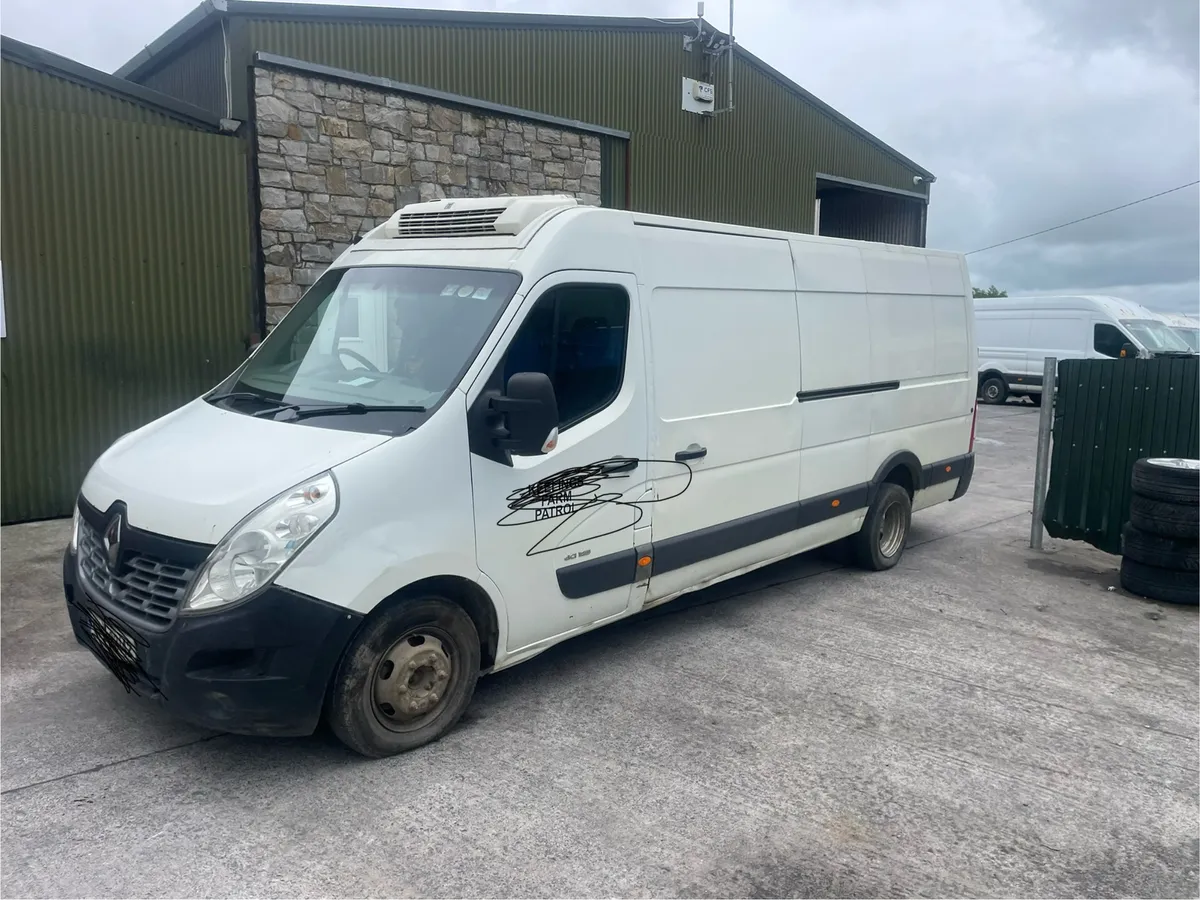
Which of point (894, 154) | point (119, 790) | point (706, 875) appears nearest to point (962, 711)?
point (706, 875)

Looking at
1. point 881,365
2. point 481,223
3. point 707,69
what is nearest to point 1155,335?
point 707,69

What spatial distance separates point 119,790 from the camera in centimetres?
374

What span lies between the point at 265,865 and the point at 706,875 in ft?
5.08

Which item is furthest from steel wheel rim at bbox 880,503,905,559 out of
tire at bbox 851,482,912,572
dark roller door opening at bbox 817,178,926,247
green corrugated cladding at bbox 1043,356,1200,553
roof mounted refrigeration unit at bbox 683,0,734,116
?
dark roller door opening at bbox 817,178,926,247

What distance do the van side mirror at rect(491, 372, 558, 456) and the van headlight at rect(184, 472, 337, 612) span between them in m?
0.93

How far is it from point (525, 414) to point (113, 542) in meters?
1.81

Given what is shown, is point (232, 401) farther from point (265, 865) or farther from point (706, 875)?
point (706, 875)

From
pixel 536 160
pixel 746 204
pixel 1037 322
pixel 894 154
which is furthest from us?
pixel 1037 322

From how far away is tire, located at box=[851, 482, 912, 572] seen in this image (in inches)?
282

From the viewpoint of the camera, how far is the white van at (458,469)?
3.64 m

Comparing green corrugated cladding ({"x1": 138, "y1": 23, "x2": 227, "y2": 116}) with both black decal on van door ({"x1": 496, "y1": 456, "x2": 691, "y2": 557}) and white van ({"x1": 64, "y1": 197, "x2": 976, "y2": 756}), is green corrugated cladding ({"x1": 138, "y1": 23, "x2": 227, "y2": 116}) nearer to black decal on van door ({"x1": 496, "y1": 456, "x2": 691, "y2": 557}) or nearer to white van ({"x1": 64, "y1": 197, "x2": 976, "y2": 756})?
white van ({"x1": 64, "y1": 197, "x2": 976, "y2": 756})

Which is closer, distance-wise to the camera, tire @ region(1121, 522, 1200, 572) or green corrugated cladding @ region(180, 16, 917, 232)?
tire @ region(1121, 522, 1200, 572)

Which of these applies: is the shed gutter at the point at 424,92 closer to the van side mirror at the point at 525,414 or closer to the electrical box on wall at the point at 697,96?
the electrical box on wall at the point at 697,96

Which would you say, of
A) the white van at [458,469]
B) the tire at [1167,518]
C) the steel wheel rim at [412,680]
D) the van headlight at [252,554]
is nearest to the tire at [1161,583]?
the tire at [1167,518]
